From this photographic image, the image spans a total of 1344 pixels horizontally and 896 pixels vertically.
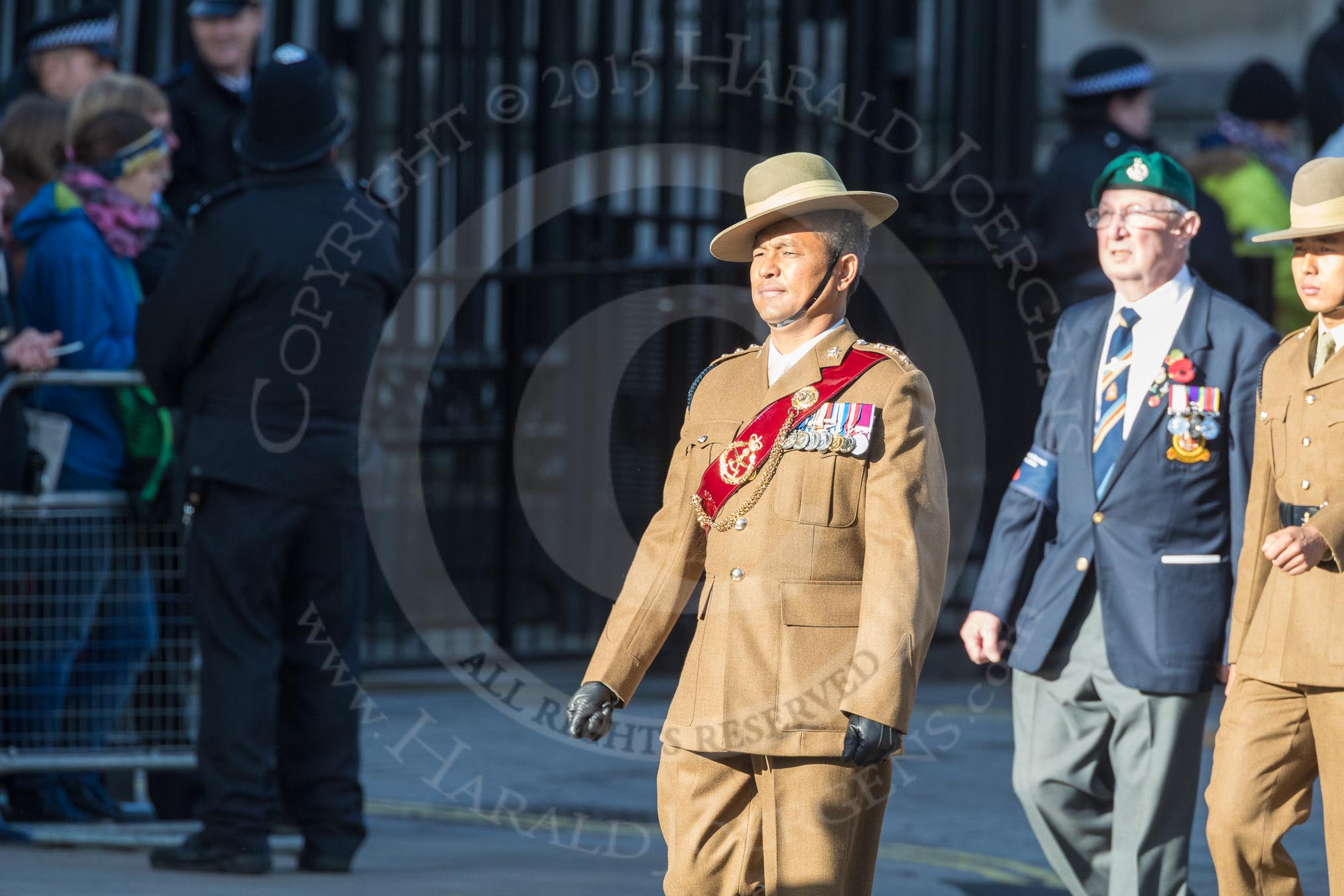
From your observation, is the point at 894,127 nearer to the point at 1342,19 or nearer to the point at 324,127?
the point at 1342,19

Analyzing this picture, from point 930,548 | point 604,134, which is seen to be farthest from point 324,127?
point 604,134

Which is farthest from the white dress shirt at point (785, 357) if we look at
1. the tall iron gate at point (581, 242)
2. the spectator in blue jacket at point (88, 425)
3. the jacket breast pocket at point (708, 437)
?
the tall iron gate at point (581, 242)

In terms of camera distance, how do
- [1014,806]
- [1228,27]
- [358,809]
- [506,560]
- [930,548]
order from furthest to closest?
[1228,27] → [506,560] → [1014,806] → [358,809] → [930,548]

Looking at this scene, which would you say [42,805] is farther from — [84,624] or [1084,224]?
[1084,224]

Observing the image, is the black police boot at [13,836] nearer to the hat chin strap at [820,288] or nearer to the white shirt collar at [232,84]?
the white shirt collar at [232,84]

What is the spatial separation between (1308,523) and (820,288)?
1.20m

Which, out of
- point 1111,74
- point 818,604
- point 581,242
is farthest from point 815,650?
point 581,242

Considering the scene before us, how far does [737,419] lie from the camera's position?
411 centimetres

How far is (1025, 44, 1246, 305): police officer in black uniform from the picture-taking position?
8297mm

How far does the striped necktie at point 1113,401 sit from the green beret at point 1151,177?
0.28 metres

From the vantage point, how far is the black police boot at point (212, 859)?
5793 mm

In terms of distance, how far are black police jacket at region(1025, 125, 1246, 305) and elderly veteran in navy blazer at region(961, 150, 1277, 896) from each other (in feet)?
10.7

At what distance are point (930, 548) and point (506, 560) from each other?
573cm

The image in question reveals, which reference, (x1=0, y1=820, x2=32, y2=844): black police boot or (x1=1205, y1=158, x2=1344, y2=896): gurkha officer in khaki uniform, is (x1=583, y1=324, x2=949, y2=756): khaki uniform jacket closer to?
(x1=1205, y1=158, x2=1344, y2=896): gurkha officer in khaki uniform
